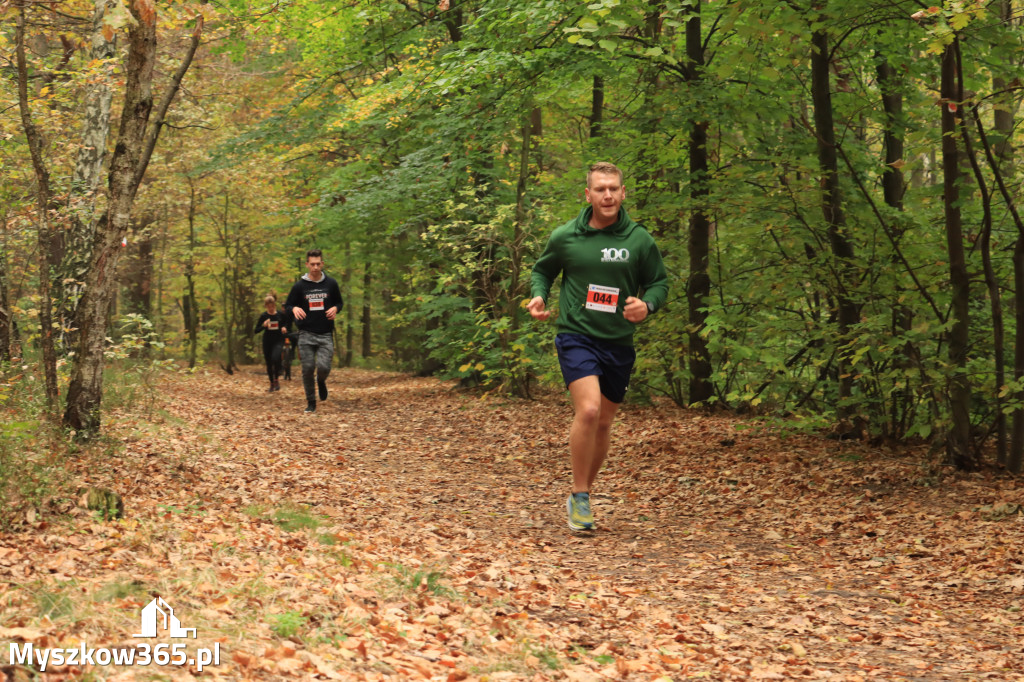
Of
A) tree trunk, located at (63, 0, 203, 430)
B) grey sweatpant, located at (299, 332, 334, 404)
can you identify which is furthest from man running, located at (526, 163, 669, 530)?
grey sweatpant, located at (299, 332, 334, 404)

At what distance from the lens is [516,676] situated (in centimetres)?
320

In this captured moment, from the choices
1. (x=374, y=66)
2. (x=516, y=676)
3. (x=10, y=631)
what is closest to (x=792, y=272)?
(x=516, y=676)

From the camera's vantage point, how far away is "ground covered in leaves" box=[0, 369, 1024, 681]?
129 inches

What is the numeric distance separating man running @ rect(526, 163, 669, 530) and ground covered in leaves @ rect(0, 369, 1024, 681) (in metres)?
0.81

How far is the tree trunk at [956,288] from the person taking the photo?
667 centimetres

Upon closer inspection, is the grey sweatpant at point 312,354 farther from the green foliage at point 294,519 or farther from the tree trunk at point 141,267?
the tree trunk at point 141,267

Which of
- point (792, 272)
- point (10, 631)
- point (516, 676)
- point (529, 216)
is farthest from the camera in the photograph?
point (529, 216)

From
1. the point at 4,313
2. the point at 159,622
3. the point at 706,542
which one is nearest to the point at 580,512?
the point at 706,542

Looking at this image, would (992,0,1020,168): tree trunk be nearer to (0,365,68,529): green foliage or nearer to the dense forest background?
the dense forest background

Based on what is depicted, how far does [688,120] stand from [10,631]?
28.3 feet

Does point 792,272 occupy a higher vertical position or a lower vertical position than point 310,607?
higher

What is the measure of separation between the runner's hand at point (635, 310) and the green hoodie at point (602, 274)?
18 centimetres

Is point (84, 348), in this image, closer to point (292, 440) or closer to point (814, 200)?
point (292, 440)

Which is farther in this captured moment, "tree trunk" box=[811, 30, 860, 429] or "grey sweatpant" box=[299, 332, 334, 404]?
"grey sweatpant" box=[299, 332, 334, 404]
